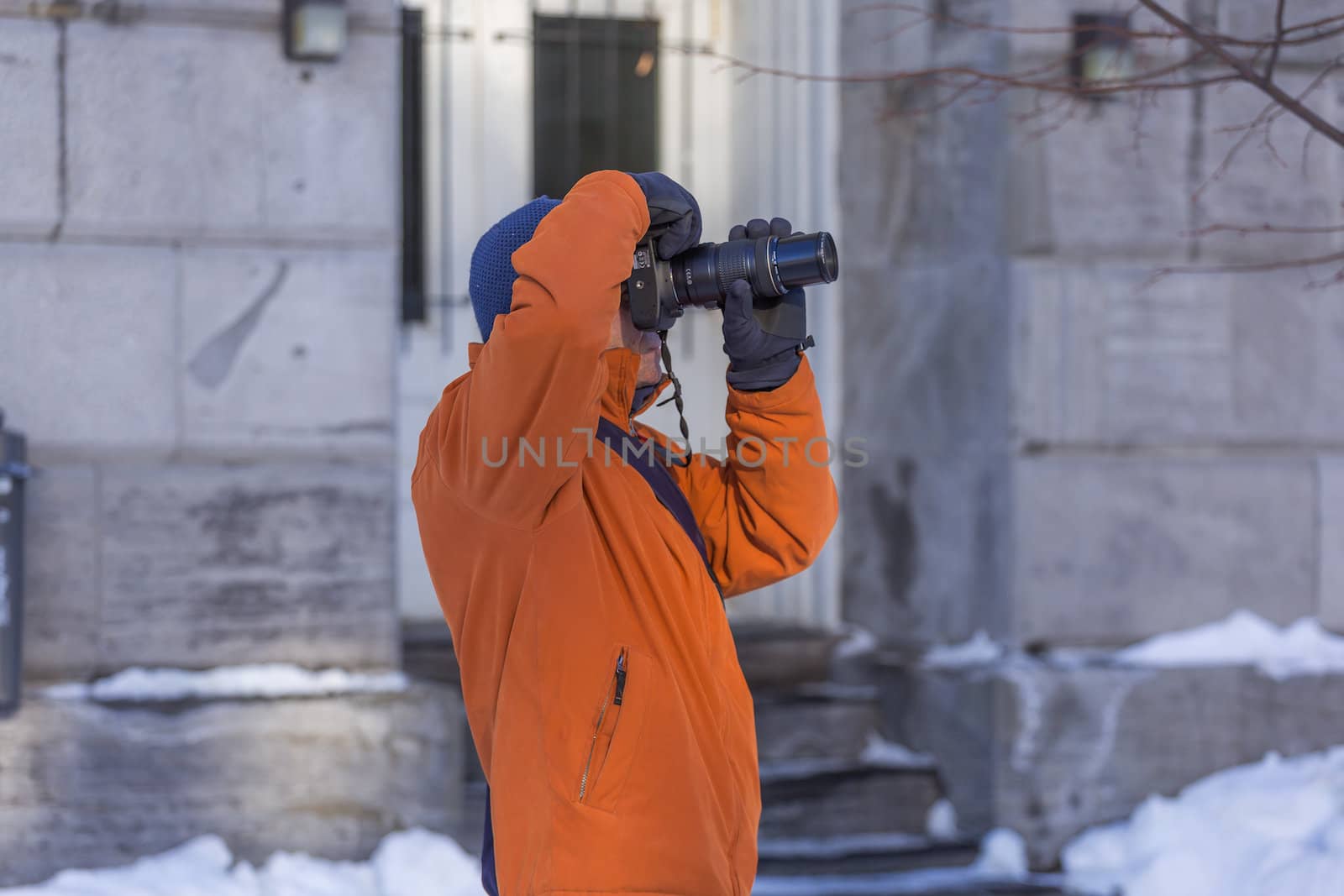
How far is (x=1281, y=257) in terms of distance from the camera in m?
4.50

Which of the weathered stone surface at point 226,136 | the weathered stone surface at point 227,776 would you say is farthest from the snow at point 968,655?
the weathered stone surface at point 226,136

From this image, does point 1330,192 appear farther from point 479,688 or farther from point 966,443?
point 479,688

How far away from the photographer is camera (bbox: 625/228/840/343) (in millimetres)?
1885

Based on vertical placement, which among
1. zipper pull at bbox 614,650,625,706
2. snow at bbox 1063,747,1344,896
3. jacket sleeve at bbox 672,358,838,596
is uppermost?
jacket sleeve at bbox 672,358,838,596

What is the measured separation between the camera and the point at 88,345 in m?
3.68

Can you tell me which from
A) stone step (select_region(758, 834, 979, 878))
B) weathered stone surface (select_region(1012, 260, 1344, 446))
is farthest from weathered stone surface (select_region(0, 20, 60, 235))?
weathered stone surface (select_region(1012, 260, 1344, 446))

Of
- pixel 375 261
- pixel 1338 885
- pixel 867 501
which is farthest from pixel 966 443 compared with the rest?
pixel 375 261

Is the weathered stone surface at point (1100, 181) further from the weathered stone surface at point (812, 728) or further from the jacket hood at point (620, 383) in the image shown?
the jacket hood at point (620, 383)

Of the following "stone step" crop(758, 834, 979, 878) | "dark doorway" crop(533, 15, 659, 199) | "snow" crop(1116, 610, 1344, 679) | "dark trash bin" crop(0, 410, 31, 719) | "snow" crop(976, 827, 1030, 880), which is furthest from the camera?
"dark doorway" crop(533, 15, 659, 199)

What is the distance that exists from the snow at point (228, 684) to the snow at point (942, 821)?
1799 mm

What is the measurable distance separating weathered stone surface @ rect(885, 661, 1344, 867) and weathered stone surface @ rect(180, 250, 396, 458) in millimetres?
2080

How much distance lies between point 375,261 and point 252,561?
0.92 metres

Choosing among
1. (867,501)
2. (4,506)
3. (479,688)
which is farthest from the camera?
(867,501)

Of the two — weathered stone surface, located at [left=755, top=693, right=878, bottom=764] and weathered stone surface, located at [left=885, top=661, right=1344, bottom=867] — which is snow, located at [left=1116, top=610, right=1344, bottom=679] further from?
weathered stone surface, located at [left=755, top=693, right=878, bottom=764]
